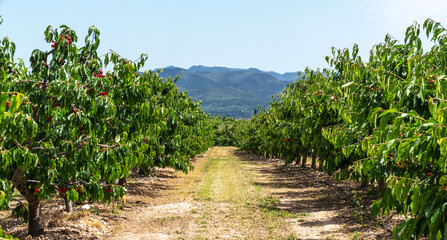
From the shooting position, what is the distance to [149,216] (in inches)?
538

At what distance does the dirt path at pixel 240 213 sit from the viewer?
1091 cm

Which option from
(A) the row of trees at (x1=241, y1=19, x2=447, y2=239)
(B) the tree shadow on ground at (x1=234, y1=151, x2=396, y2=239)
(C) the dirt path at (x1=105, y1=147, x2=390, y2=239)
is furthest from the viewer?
(B) the tree shadow on ground at (x1=234, y1=151, x2=396, y2=239)

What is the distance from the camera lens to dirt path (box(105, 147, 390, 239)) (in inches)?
429

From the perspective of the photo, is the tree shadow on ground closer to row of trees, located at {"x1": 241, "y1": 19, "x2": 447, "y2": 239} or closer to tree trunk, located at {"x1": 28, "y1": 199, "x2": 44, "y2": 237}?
row of trees, located at {"x1": 241, "y1": 19, "x2": 447, "y2": 239}

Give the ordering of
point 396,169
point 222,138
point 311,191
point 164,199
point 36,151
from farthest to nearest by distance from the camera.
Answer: point 222,138
point 311,191
point 164,199
point 36,151
point 396,169

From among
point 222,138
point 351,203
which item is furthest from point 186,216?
point 222,138

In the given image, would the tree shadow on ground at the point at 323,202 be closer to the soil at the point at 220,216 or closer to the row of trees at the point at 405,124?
the soil at the point at 220,216

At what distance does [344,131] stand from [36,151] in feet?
26.5

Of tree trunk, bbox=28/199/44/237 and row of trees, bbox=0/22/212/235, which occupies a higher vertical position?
row of trees, bbox=0/22/212/235

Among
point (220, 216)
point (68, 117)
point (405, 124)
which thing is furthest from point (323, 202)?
point (68, 117)

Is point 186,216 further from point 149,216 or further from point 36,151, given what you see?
point 36,151

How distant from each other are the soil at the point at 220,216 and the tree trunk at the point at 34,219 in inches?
8.9

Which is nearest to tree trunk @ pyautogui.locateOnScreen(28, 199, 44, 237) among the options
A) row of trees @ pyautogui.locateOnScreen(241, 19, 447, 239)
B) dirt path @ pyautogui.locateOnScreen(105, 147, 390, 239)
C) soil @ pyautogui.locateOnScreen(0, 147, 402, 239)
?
soil @ pyautogui.locateOnScreen(0, 147, 402, 239)

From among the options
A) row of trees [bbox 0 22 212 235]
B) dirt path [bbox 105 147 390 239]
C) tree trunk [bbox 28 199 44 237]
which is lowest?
dirt path [bbox 105 147 390 239]
